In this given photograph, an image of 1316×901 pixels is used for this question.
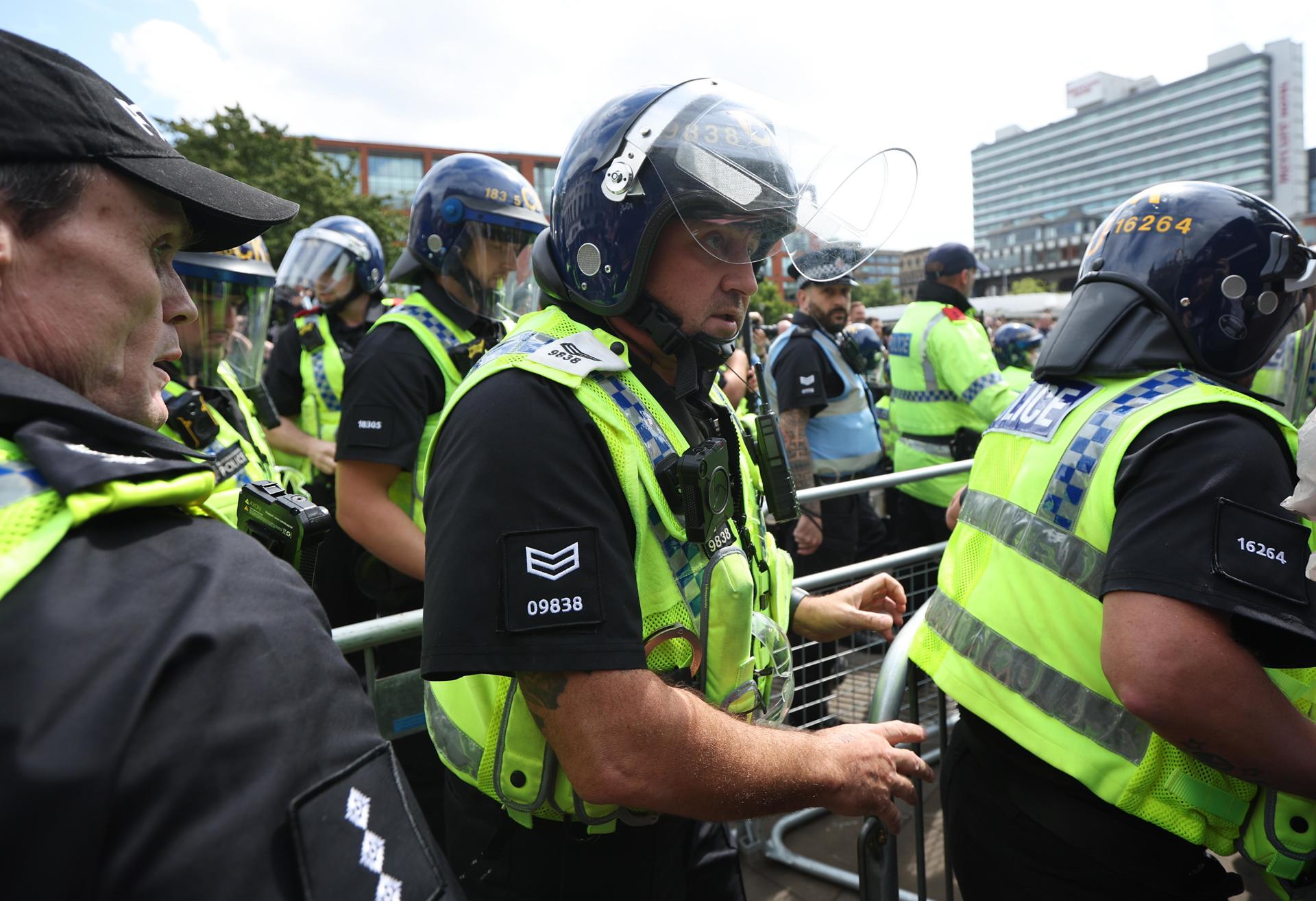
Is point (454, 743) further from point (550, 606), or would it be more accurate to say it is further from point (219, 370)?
point (219, 370)

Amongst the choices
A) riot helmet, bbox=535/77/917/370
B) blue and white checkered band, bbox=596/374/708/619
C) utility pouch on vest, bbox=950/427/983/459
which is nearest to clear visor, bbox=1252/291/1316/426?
utility pouch on vest, bbox=950/427/983/459

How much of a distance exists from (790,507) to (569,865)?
100 centimetres

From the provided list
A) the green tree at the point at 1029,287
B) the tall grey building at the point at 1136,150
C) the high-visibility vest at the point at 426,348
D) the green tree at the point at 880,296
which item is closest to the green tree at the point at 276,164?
the high-visibility vest at the point at 426,348

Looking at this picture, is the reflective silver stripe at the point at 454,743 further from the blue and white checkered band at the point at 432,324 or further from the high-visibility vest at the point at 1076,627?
the blue and white checkered band at the point at 432,324

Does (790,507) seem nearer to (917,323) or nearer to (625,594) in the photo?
(625,594)

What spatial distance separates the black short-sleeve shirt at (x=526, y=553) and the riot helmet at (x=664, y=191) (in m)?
0.41

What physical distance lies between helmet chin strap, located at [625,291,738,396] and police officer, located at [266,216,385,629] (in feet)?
7.17

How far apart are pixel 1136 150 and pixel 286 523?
136 m

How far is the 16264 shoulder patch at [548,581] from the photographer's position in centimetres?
129

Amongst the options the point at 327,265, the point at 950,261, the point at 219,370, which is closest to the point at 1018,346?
the point at 950,261

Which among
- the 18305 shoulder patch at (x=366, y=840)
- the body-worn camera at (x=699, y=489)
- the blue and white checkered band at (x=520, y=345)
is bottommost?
the 18305 shoulder patch at (x=366, y=840)

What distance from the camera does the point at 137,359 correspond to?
1.03 m

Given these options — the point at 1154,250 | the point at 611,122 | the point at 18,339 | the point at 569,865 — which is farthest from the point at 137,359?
the point at 1154,250

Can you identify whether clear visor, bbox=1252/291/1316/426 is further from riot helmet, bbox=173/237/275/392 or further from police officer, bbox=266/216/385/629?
police officer, bbox=266/216/385/629
